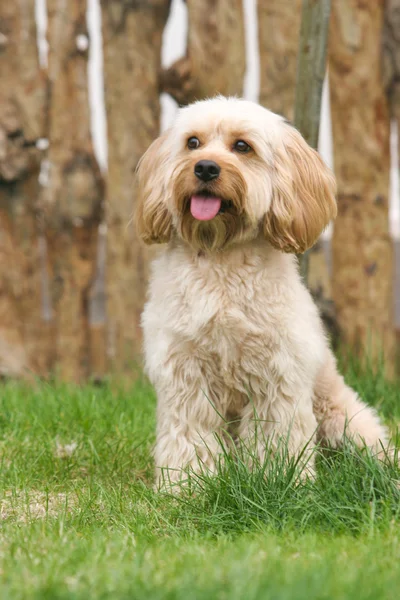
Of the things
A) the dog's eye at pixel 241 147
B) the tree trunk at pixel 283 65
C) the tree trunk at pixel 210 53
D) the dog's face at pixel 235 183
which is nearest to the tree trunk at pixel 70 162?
the tree trunk at pixel 210 53

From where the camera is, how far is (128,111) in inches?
285

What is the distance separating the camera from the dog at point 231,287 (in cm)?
386

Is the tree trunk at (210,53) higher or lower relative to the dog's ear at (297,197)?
higher

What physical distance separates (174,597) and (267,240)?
2006mm

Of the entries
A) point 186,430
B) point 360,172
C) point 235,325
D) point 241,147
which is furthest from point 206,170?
point 360,172

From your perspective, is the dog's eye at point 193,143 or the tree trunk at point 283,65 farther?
the tree trunk at point 283,65

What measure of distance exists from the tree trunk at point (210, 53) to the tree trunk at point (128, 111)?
0.49 metres

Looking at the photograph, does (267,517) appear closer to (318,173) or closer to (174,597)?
(174,597)

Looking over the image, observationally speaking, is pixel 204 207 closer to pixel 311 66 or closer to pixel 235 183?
pixel 235 183

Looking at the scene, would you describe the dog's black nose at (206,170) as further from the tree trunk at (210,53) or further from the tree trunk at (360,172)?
the tree trunk at (360,172)

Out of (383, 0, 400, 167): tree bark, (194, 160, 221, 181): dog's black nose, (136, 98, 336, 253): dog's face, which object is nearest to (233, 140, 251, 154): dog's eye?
(136, 98, 336, 253): dog's face

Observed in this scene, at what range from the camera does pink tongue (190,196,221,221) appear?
3.81 metres

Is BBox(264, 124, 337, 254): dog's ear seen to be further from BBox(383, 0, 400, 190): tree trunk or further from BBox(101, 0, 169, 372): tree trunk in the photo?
BBox(101, 0, 169, 372): tree trunk

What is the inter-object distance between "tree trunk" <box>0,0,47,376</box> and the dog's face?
3.75m
